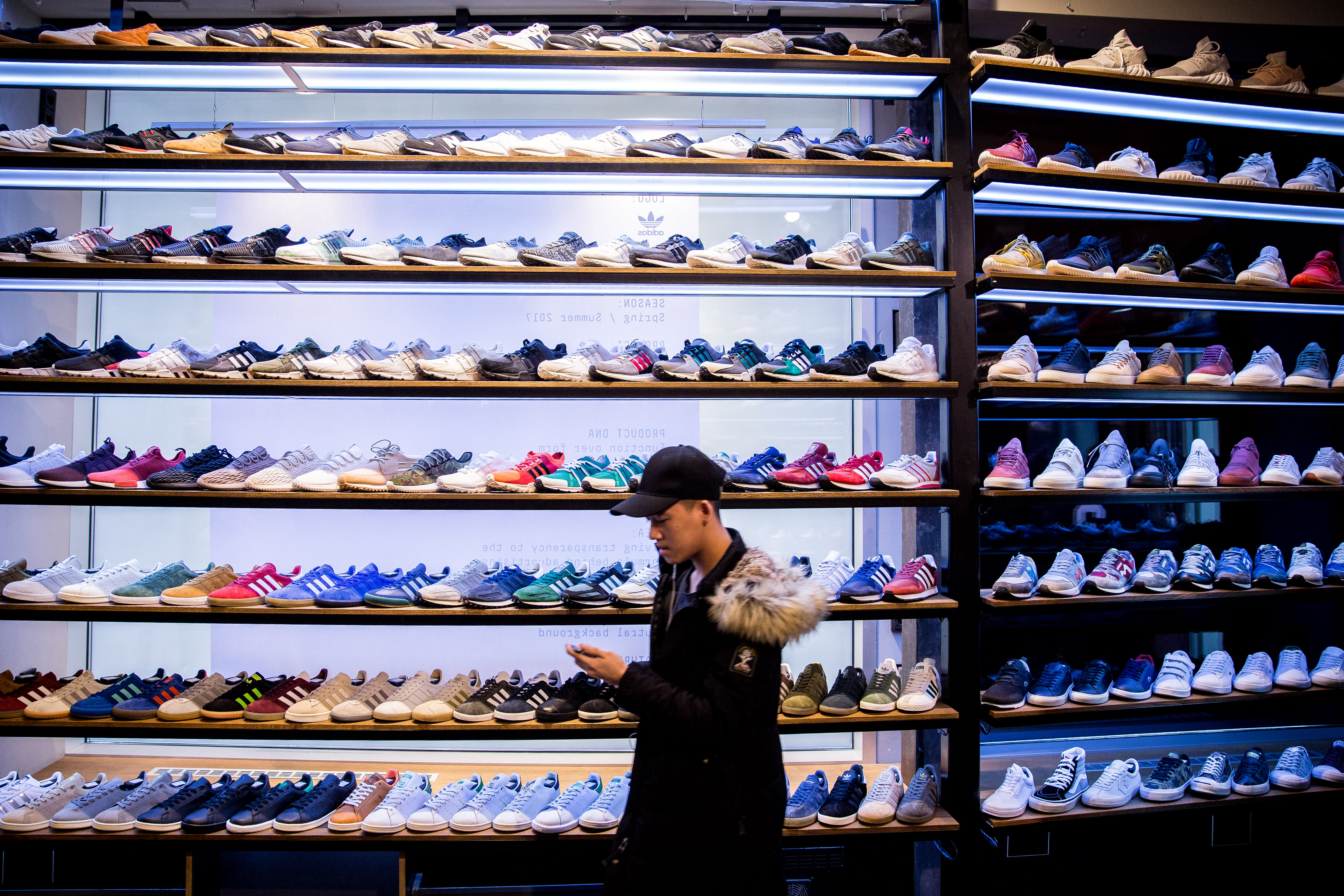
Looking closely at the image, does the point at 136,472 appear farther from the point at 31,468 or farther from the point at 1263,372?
the point at 1263,372

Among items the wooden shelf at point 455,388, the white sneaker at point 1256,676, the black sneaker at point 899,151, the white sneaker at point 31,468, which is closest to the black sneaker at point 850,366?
the wooden shelf at point 455,388

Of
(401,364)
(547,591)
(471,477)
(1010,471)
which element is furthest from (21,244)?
(1010,471)

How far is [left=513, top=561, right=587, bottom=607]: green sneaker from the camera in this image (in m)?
2.98

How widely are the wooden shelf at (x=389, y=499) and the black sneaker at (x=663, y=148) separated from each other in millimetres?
1401

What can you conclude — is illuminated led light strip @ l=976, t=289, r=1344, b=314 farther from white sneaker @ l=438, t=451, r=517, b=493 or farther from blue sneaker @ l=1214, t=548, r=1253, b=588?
white sneaker @ l=438, t=451, r=517, b=493

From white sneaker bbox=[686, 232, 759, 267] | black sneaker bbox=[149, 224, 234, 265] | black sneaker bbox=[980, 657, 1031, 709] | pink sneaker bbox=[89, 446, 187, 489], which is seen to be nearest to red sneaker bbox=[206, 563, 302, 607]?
pink sneaker bbox=[89, 446, 187, 489]

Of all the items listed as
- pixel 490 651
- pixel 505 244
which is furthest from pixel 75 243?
pixel 490 651

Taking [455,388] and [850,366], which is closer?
[455,388]

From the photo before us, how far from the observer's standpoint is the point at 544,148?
311 centimetres

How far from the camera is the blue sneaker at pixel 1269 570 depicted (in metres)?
3.34

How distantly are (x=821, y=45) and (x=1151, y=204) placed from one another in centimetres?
163

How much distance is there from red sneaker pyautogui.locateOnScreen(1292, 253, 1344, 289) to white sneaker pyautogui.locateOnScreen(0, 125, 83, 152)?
17.6 ft

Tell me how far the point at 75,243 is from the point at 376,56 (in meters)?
1.50

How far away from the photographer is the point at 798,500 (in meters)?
3.04
